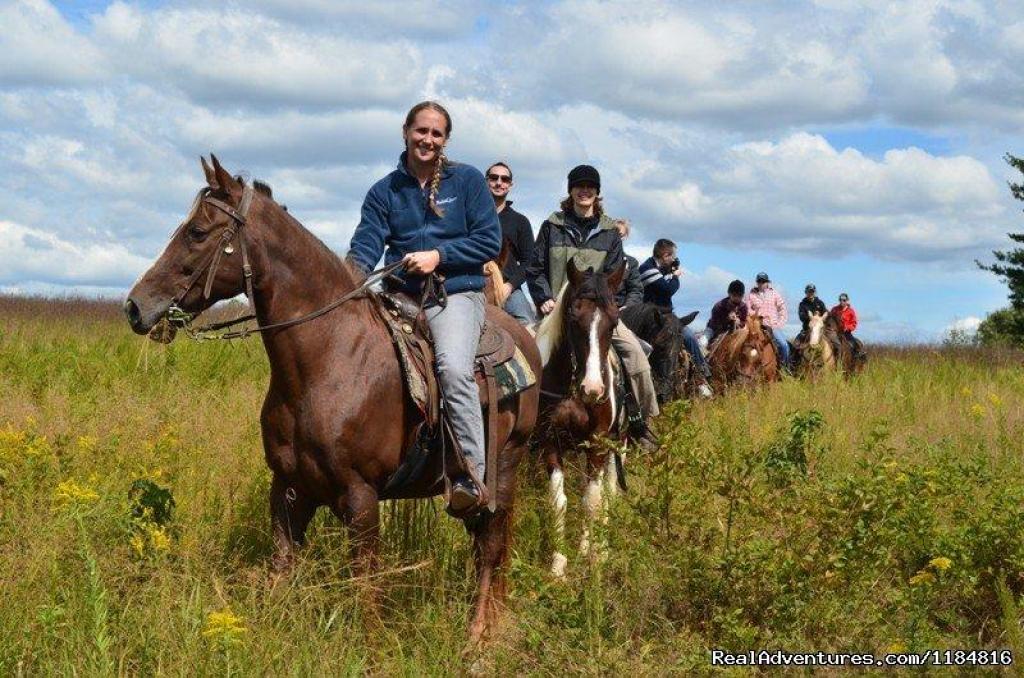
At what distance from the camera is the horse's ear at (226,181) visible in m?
5.29

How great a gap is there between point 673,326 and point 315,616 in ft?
27.3

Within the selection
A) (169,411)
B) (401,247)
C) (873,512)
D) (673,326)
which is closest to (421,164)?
(401,247)

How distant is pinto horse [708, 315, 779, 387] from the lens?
53.6 feet

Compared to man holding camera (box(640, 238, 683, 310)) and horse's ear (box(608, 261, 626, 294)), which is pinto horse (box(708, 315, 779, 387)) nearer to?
man holding camera (box(640, 238, 683, 310))

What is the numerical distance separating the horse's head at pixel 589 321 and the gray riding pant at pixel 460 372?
2125mm

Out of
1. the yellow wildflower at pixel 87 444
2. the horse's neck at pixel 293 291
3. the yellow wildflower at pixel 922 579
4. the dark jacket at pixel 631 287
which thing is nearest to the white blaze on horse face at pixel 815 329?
the dark jacket at pixel 631 287

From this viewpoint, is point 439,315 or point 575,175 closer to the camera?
point 439,315

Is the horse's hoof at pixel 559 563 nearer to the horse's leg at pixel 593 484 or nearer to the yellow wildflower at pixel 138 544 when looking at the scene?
the horse's leg at pixel 593 484

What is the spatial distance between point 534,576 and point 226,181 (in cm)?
239

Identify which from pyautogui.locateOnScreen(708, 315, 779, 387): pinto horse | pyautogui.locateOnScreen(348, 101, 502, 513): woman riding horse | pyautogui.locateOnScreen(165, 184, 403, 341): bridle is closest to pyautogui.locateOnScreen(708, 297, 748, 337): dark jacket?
pyautogui.locateOnScreen(708, 315, 779, 387): pinto horse

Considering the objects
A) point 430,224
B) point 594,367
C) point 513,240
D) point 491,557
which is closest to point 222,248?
point 430,224

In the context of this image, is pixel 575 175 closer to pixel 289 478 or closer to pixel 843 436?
pixel 843 436

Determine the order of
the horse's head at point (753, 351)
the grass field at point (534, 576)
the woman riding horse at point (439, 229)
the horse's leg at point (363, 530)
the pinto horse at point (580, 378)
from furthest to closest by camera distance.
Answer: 1. the horse's head at point (753, 351)
2. the pinto horse at point (580, 378)
3. the woman riding horse at point (439, 229)
4. the horse's leg at point (363, 530)
5. the grass field at point (534, 576)

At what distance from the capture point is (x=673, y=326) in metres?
13.0
